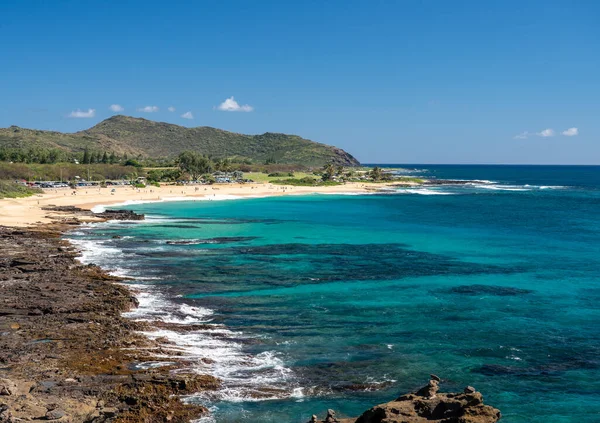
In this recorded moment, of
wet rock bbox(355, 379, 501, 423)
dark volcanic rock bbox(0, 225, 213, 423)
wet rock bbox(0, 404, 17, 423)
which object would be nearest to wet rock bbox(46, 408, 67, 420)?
dark volcanic rock bbox(0, 225, 213, 423)

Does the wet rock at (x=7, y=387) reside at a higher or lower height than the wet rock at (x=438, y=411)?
lower

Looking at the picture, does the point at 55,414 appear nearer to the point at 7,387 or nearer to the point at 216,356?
the point at 7,387

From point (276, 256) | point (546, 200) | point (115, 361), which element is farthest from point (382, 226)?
point (546, 200)

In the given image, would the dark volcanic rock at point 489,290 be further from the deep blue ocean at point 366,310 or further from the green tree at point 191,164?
the green tree at point 191,164

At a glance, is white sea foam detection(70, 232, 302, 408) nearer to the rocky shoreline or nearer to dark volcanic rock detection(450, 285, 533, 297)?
the rocky shoreline

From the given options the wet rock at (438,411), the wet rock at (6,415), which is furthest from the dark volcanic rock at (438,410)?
the wet rock at (6,415)

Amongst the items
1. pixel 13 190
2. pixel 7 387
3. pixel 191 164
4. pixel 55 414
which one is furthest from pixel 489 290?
pixel 191 164
